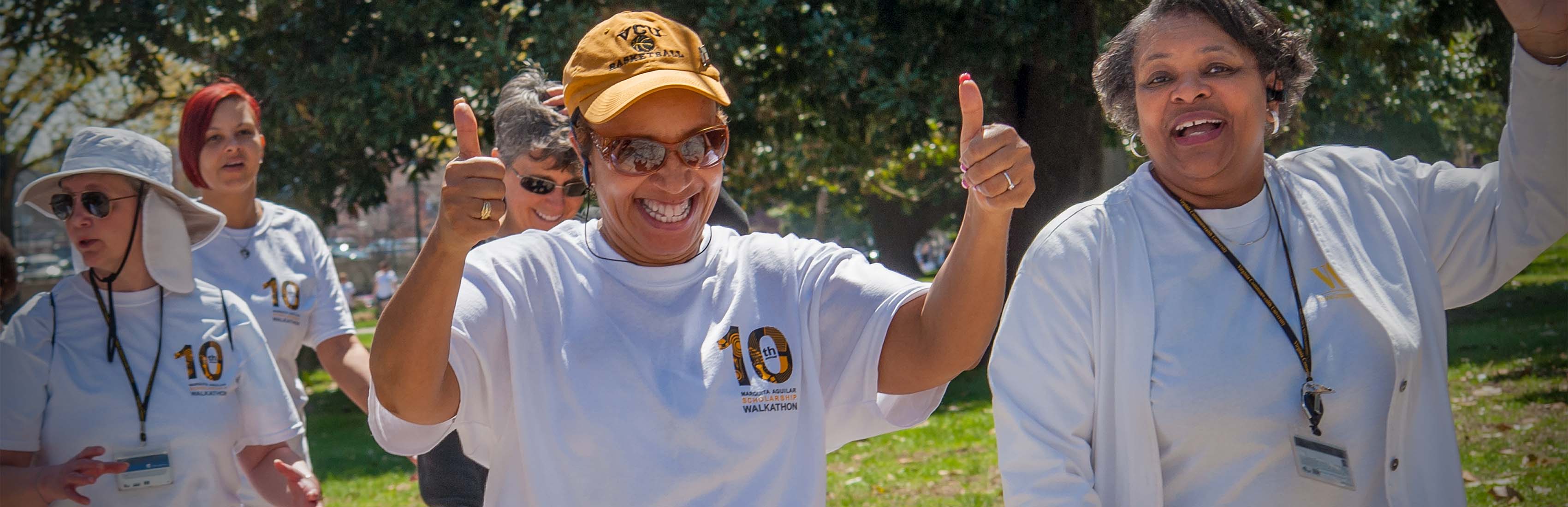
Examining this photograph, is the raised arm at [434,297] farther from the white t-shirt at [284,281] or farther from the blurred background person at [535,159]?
the white t-shirt at [284,281]

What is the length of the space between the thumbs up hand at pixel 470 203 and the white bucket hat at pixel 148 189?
1.81 meters

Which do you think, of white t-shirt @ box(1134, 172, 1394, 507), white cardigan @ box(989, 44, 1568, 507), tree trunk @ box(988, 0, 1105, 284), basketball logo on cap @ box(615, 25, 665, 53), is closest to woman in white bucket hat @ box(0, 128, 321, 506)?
basketball logo on cap @ box(615, 25, 665, 53)

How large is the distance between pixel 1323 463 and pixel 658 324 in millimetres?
1356

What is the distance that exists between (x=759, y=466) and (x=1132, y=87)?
1337mm

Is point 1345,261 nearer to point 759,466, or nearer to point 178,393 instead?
point 759,466

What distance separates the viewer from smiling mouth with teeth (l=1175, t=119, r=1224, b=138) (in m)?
2.71

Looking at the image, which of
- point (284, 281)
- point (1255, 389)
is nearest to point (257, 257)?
point (284, 281)

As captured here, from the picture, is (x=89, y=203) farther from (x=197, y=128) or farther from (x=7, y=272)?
(x=7, y=272)

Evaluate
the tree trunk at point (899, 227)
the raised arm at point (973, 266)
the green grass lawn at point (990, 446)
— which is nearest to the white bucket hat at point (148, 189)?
the raised arm at point (973, 266)

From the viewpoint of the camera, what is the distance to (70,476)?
3.11 metres

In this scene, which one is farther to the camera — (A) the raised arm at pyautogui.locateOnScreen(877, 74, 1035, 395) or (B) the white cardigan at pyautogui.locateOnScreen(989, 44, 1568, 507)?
(B) the white cardigan at pyautogui.locateOnScreen(989, 44, 1568, 507)

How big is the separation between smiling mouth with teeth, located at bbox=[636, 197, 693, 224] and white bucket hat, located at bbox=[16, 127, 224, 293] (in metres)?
1.84

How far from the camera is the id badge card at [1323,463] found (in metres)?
2.42

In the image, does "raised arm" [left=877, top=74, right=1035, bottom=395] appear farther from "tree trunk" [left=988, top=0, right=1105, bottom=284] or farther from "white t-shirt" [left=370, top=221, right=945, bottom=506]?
"tree trunk" [left=988, top=0, right=1105, bottom=284]
